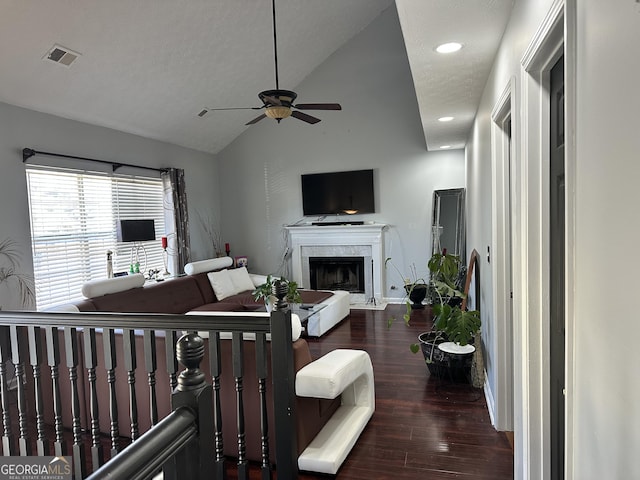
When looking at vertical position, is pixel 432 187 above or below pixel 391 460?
above

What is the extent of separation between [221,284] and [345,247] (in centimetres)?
226

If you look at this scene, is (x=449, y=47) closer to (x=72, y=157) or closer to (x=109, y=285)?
(x=109, y=285)

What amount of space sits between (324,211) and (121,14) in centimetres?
425

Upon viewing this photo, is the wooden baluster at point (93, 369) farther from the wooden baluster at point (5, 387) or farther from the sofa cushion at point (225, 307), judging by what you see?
the sofa cushion at point (225, 307)

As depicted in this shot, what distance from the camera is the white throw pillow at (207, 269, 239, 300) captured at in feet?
19.7

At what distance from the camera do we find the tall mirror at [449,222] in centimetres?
669

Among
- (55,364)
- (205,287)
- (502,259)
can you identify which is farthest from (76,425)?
(205,287)

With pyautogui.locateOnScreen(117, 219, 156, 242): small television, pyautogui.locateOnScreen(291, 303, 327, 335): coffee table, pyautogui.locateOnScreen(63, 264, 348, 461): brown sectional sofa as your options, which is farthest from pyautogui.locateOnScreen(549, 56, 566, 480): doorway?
pyautogui.locateOnScreen(117, 219, 156, 242): small television

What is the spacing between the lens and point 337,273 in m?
7.61

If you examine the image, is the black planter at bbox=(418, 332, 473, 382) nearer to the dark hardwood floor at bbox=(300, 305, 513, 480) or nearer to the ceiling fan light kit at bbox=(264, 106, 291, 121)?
the dark hardwood floor at bbox=(300, 305, 513, 480)

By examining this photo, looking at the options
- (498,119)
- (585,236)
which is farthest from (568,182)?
(498,119)

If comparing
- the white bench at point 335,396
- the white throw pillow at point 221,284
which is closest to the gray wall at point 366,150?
the white throw pillow at point 221,284

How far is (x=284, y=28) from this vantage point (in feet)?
18.7

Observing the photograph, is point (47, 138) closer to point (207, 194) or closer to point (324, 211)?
point (207, 194)
